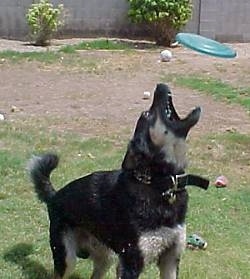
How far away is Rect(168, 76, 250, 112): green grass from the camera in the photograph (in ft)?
34.7

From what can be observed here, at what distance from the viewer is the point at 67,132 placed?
8797 millimetres

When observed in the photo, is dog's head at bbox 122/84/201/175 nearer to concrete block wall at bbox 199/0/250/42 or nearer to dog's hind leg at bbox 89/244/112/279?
dog's hind leg at bbox 89/244/112/279

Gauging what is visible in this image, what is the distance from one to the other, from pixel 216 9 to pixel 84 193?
11.5 meters

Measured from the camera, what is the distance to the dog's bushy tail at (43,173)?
17.0 feet

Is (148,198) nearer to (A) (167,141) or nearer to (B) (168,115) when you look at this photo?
(A) (167,141)

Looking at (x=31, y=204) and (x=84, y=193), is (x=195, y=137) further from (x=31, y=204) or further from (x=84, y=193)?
(x=84, y=193)

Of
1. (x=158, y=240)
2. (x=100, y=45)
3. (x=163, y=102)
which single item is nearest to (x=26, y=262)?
(x=158, y=240)

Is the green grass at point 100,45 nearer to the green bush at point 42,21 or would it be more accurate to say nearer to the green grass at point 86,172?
the green bush at point 42,21

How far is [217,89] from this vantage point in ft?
36.3

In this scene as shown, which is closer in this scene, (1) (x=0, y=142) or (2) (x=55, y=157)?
(2) (x=55, y=157)

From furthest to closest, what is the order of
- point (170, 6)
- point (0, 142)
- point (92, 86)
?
point (170, 6) → point (92, 86) → point (0, 142)

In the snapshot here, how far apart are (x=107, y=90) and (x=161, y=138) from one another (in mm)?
6555

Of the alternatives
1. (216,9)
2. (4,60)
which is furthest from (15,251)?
(216,9)

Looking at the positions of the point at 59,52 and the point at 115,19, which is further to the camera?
the point at 115,19
